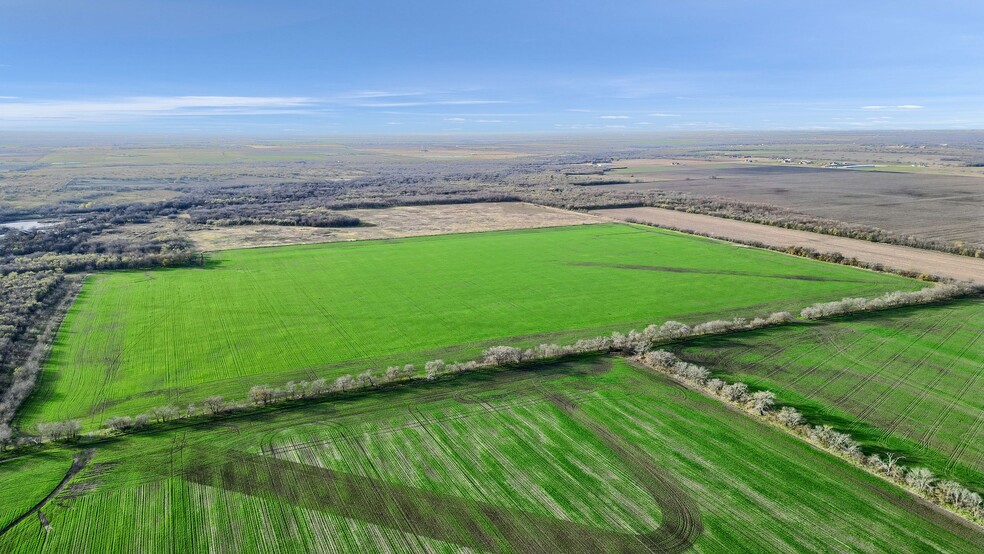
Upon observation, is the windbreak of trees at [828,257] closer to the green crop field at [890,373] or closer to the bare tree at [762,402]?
the green crop field at [890,373]

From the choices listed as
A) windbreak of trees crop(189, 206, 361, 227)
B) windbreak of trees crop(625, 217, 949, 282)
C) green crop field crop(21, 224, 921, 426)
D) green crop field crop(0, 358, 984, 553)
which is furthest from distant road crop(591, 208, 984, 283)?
windbreak of trees crop(189, 206, 361, 227)

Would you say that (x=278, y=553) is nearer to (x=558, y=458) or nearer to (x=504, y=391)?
(x=558, y=458)

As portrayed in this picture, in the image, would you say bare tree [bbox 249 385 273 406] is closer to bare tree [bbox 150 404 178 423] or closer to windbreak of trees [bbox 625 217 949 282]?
bare tree [bbox 150 404 178 423]

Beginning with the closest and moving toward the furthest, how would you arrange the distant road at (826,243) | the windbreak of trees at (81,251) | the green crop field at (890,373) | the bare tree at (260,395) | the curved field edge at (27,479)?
1. the curved field edge at (27,479)
2. the green crop field at (890,373)
3. the bare tree at (260,395)
4. the distant road at (826,243)
5. the windbreak of trees at (81,251)

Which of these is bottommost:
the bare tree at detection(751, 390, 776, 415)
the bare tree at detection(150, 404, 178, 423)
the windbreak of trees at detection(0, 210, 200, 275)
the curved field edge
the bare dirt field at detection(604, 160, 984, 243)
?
the curved field edge

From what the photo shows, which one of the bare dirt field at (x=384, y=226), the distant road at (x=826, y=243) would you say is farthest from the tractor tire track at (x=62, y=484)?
the distant road at (x=826, y=243)

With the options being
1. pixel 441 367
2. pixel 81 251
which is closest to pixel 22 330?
pixel 441 367
